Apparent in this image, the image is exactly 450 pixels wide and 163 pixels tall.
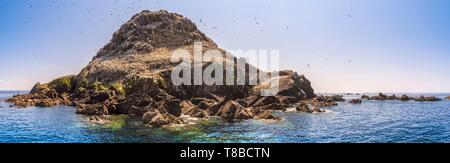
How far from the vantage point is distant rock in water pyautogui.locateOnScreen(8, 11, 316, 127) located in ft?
217

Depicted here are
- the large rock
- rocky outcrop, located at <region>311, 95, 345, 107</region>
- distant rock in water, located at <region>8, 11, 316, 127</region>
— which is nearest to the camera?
the large rock

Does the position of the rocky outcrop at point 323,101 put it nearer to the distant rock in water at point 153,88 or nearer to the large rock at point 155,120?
the distant rock in water at point 153,88

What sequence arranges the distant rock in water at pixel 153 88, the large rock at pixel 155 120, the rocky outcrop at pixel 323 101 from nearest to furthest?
the large rock at pixel 155 120
the distant rock in water at pixel 153 88
the rocky outcrop at pixel 323 101

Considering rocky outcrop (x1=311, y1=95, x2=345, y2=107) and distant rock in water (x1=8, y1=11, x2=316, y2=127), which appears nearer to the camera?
distant rock in water (x1=8, y1=11, x2=316, y2=127)

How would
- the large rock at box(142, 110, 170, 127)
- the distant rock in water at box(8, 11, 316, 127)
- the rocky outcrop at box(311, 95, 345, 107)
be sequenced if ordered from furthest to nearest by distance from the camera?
the rocky outcrop at box(311, 95, 345, 107) → the distant rock in water at box(8, 11, 316, 127) → the large rock at box(142, 110, 170, 127)

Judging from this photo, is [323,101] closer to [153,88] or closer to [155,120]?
[153,88]

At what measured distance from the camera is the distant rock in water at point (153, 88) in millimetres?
66000

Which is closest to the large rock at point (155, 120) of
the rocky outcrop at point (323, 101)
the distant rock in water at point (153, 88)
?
the distant rock in water at point (153, 88)

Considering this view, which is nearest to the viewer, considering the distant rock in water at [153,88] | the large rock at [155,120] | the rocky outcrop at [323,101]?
the large rock at [155,120]

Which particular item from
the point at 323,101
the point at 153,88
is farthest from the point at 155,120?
the point at 323,101

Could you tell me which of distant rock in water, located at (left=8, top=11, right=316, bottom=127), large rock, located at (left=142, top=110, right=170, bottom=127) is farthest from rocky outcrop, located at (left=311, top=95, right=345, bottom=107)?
large rock, located at (left=142, top=110, right=170, bottom=127)

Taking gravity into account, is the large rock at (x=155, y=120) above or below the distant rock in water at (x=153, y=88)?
below

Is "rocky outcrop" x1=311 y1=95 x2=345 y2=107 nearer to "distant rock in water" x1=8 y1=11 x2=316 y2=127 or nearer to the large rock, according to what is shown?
"distant rock in water" x1=8 y1=11 x2=316 y2=127

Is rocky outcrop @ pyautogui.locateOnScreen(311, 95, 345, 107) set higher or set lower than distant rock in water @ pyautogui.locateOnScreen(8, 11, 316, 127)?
lower
